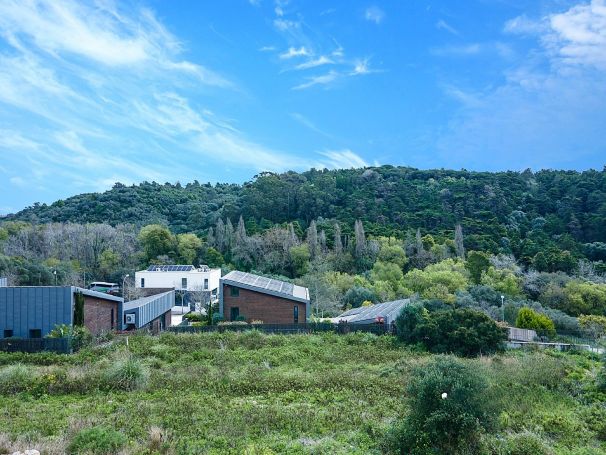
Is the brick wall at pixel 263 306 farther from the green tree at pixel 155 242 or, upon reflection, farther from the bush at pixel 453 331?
the green tree at pixel 155 242

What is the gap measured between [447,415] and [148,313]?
2946cm

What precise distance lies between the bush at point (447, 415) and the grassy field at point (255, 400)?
48 centimetres

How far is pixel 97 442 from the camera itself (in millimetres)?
10789

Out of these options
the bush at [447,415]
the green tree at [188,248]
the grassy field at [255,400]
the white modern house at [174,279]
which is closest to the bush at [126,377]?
the grassy field at [255,400]

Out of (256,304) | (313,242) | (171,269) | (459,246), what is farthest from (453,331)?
(313,242)

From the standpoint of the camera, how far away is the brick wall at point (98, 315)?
1151 inches

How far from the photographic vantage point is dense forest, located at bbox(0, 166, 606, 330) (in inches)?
2030

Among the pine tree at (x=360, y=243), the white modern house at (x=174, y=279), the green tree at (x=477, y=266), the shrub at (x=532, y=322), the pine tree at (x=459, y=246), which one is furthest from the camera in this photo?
the pine tree at (x=360, y=243)

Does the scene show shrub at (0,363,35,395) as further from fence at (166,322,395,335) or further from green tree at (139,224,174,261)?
green tree at (139,224,174,261)

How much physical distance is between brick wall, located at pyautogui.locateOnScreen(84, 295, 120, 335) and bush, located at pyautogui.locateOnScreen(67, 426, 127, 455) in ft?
62.8

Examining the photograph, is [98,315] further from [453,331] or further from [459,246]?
[459,246]

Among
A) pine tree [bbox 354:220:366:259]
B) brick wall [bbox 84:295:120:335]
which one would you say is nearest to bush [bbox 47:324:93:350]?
brick wall [bbox 84:295:120:335]

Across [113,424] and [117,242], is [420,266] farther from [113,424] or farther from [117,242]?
[113,424]

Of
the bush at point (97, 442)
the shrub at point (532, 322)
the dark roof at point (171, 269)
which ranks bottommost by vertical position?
the shrub at point (532, 322)
